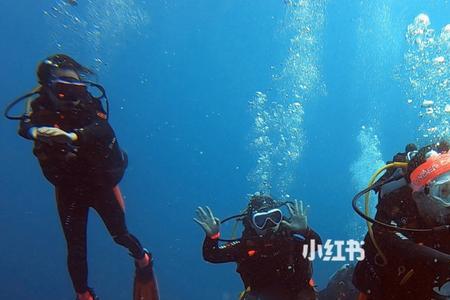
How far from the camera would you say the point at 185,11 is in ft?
171

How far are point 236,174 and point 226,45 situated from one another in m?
18.4

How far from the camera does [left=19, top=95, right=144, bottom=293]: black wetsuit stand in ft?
15.9

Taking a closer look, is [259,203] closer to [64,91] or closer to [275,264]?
[275,264]

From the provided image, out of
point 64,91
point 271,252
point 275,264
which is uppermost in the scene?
point 64,91

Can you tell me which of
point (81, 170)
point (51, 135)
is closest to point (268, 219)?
point (81, 170)

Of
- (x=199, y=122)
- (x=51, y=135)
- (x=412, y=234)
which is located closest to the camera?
(x=412, y=234)

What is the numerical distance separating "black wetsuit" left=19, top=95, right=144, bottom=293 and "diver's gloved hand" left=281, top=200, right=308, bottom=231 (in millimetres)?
2306

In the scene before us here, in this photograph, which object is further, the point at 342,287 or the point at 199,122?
the point at 199,122

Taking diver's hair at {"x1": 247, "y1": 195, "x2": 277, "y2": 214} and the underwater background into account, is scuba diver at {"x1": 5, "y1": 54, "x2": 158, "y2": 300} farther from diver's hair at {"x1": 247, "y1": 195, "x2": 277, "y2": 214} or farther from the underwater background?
the underwater background

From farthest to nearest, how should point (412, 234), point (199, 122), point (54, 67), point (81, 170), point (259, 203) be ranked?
1. point (199, 122)
2. point (259, 203)
3. point (81, 170)
4. point (54, 67)
5. point (412, 234)

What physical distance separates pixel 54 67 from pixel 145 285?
3.63 metres

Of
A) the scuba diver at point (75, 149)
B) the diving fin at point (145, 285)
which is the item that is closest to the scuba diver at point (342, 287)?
the diving fin at point (145, 285)

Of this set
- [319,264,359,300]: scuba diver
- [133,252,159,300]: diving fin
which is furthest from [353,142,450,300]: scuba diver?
[319,264,359,300]: scuba diver

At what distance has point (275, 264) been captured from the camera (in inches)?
198
